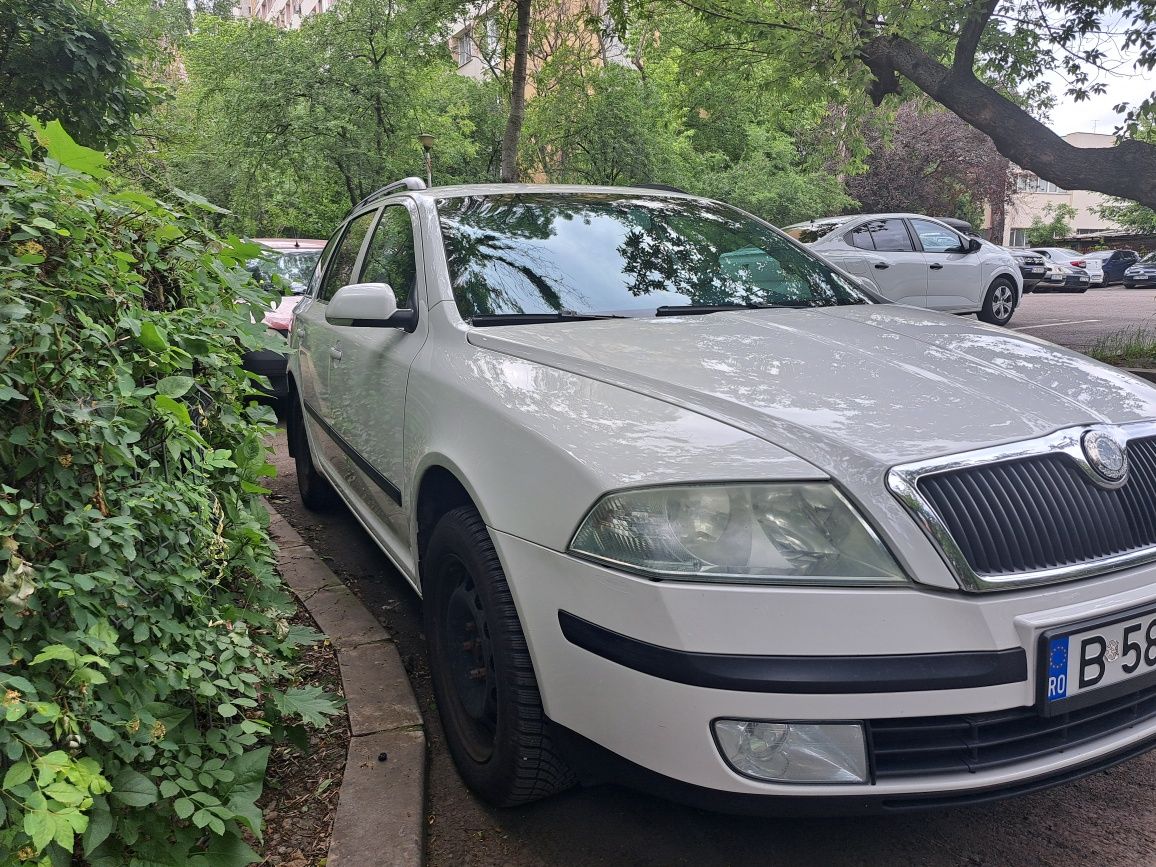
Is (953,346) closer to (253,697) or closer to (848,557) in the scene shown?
(848,557)

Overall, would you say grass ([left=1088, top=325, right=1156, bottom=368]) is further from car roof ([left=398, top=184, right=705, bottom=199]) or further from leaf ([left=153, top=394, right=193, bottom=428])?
leaf ([left=153, top=394, right=193, bottom=428])

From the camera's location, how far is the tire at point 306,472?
4.94 meters

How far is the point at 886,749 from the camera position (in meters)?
1.71

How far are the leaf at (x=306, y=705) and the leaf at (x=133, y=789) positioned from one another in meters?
0.50

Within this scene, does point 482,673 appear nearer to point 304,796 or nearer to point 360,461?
point 304,796

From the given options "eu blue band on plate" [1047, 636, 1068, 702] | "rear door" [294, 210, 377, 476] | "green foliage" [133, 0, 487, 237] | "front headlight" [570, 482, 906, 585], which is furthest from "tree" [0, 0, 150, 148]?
"eu blue band on plate" [1047, 636, 1068, 702]

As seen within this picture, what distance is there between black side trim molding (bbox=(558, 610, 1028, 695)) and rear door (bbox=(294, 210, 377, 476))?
2518 millimetres

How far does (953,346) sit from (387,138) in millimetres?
15381

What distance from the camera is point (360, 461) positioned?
3.52 meters

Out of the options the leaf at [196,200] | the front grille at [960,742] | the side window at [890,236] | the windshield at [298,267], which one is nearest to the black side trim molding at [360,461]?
the leaf at [196,200]

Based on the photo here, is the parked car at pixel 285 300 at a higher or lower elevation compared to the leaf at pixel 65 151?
lower

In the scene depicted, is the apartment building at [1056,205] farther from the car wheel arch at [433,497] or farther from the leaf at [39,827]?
the leaf at [39,827]

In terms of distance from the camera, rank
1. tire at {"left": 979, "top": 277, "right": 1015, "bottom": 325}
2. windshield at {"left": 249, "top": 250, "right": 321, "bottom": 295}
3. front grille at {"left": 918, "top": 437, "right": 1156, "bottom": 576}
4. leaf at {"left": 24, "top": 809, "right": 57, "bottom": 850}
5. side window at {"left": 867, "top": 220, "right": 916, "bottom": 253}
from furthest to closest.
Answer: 1. tire at {"left": 979, "top": 277, "right": 1015, "bottom": 325}
2. side window at {"left": 867, "top": 220, "right": 916, "bottom": 253}
3. windshield at {"left": 249, "top": 250, "right": 321, "bottom": 295}
4. front grille at {"left": 918, "top": 437, "right": 1156, "bottom": 576}
5. leaf at {"left": 24, "top": 809, "right": 57, "bottom": 850}

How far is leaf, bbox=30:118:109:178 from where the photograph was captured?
2.19 meters
